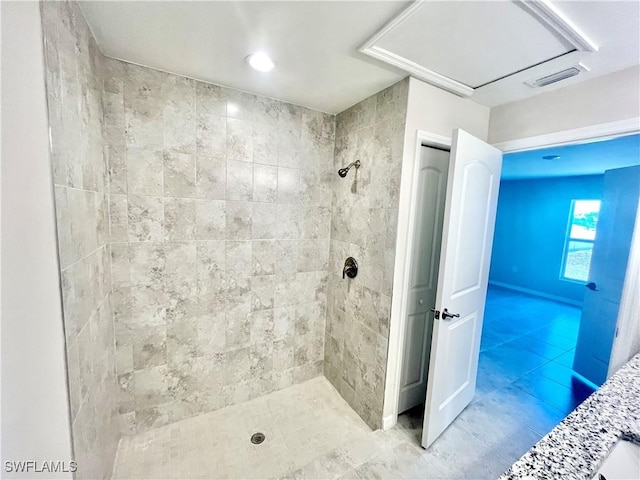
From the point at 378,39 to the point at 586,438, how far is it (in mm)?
1672

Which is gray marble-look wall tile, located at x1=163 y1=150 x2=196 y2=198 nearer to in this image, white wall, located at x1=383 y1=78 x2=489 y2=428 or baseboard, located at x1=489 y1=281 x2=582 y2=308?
white wall, located at x1=383 y1=78 x2=489 y2=428

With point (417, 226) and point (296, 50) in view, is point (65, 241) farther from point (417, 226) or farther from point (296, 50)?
point (417, 226)

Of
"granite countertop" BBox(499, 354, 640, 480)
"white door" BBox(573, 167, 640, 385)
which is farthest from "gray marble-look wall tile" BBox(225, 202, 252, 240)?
"white door" BBox(573, 167, 640, 385)

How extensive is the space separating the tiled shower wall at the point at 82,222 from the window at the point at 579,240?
23.2 ft

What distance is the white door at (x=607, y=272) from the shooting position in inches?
85.8

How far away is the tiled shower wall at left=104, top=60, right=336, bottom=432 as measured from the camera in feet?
5.27

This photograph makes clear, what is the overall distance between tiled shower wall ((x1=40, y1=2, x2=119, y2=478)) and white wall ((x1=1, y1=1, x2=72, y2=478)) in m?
0.04

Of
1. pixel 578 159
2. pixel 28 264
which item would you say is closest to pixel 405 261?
pixel 28 264

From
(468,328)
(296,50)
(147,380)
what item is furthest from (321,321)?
(296,50)

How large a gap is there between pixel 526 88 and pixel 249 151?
1.87 metres

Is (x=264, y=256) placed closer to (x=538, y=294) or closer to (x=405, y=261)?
(x=405, y=261)

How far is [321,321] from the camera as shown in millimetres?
2410

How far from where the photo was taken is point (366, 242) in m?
1.94

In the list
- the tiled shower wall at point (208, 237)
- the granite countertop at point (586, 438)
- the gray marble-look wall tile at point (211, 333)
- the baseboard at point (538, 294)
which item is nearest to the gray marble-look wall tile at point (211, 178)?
the tiled shower wall at point (208, 237)
